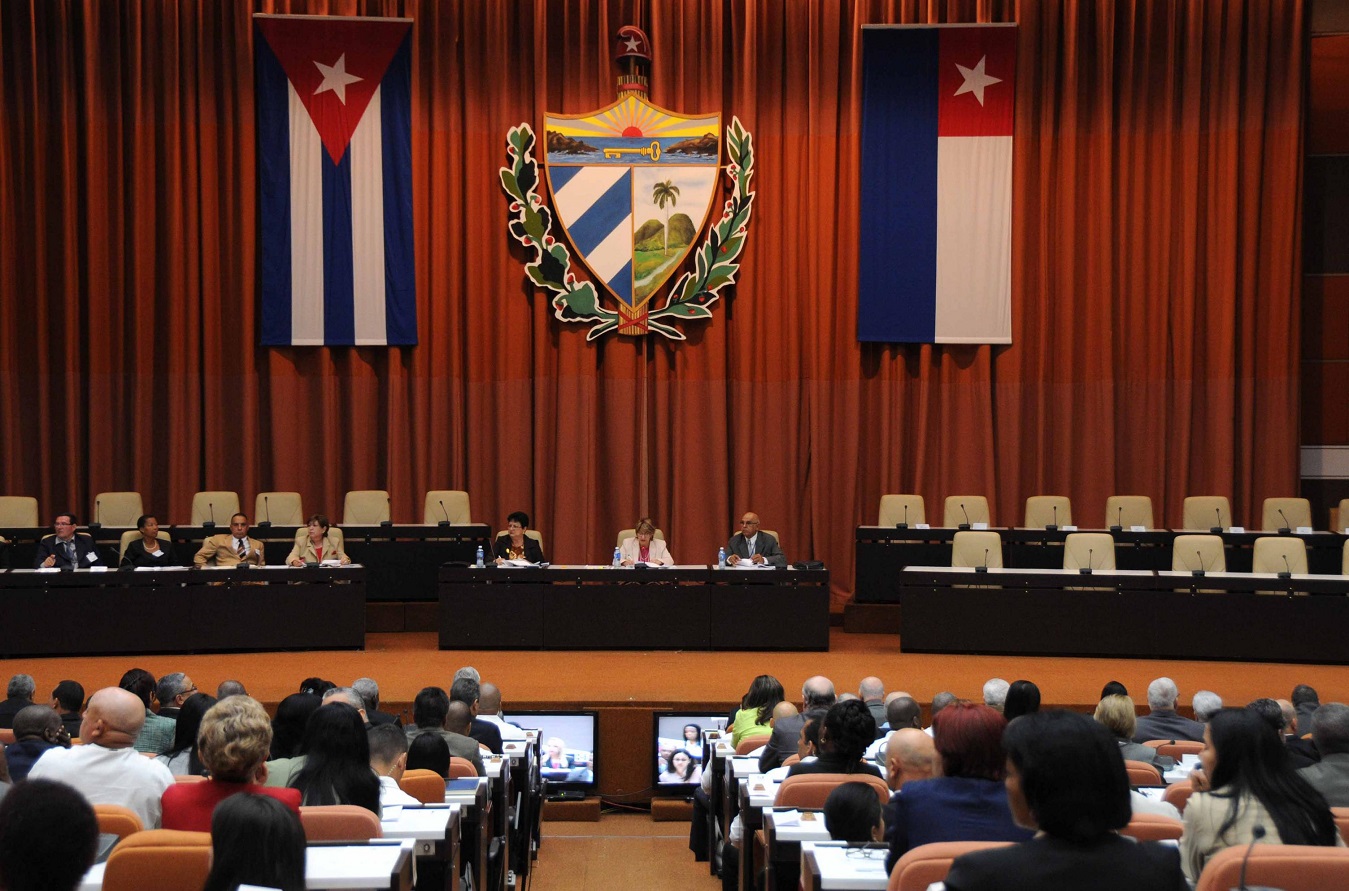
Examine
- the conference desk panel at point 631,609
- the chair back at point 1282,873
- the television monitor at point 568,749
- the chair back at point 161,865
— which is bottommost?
the television monitor at point 568,749

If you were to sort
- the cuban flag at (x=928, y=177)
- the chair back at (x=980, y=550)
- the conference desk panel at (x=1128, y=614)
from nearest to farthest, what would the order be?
the conference desk panel at (x=1128, y=614)
the chair back at (x=980, y=550)
the cuban flag at (x=928, y=177)

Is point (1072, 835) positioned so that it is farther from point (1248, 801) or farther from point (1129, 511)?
point (1129, 511)

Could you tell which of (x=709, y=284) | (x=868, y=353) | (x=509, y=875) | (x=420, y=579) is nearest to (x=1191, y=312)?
(x=868, y=353)

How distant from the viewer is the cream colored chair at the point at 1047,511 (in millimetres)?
12211

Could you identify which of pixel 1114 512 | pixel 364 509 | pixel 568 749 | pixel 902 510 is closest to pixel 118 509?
→ pixel 364 509

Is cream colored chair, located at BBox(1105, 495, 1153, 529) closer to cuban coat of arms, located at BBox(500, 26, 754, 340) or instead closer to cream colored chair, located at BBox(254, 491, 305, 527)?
cuban coat of arms, located at BBox(500, 26, 754, 340)

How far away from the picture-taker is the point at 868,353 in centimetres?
1323

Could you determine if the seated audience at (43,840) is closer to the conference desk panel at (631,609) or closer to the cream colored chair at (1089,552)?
the conference desk panel at (631,609)

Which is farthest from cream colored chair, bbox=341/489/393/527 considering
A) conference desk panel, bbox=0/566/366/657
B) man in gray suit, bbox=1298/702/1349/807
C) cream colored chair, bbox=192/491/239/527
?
man in gray suit, bbox=1298/702/1349/807

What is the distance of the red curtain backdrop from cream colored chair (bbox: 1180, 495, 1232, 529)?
0.86 meters

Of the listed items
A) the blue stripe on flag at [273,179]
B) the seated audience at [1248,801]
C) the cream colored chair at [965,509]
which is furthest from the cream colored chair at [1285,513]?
the seated audience at [1248,801]

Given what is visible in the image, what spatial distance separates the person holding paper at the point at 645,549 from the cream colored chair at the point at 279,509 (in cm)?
325

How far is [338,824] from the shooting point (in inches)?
129

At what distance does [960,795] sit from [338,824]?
1531 millimetres
